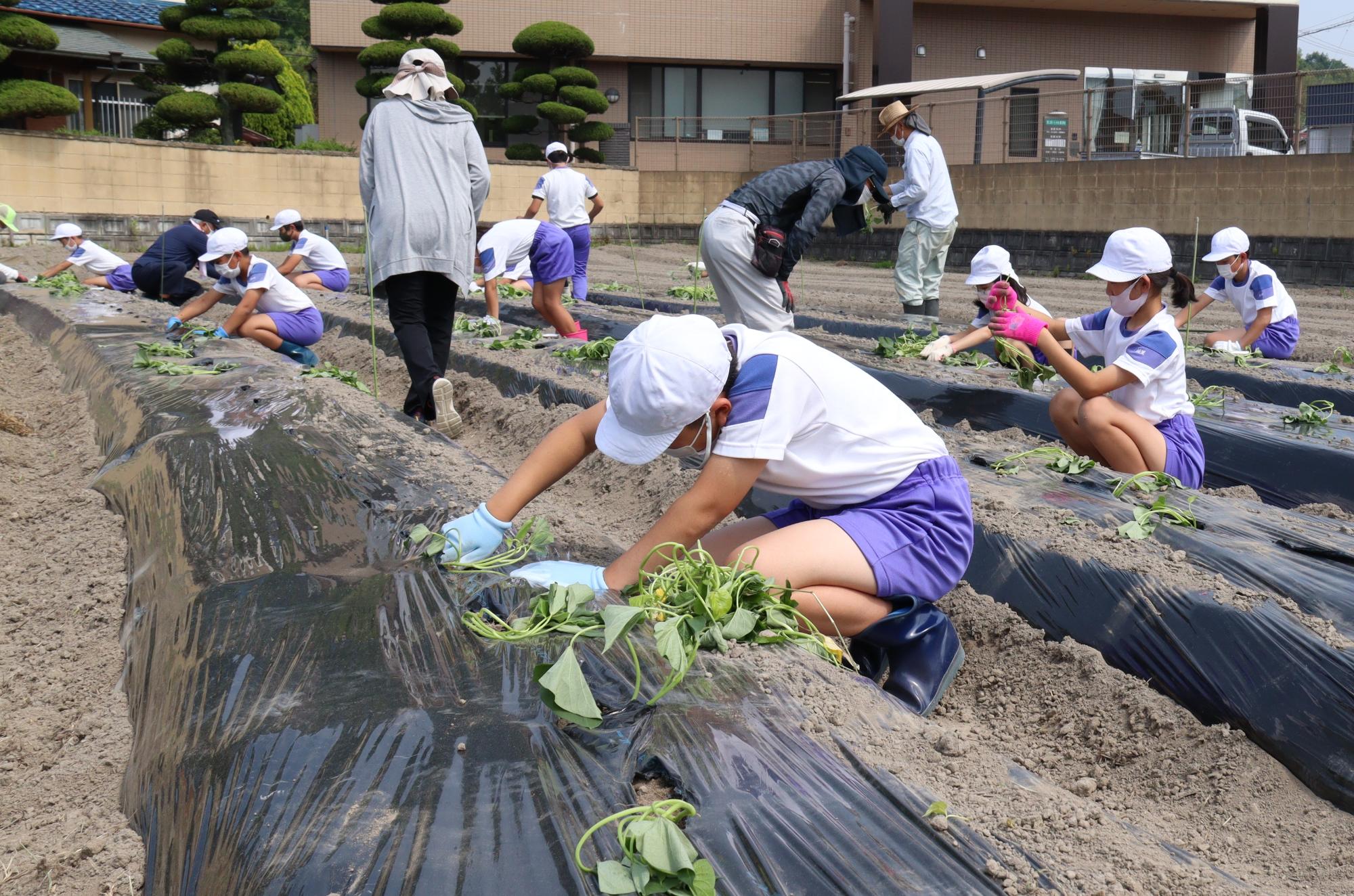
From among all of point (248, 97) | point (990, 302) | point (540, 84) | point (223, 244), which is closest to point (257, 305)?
point (223, 244)

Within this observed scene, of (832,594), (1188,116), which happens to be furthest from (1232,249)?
(1188,116)

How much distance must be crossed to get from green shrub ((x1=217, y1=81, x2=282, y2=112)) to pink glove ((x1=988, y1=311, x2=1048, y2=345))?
1620cm

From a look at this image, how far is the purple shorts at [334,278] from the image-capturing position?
1064 centimetres

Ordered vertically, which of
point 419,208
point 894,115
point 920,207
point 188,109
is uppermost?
point 188,109

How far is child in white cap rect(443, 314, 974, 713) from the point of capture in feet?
8.04

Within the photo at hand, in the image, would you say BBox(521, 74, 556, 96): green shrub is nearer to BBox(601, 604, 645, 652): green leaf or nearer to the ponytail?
the ponytail

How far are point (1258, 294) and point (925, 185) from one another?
238 centimetres

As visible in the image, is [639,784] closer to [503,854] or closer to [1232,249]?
[503,854]

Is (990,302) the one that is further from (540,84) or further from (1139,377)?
(540,84)

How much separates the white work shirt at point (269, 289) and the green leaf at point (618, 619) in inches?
220

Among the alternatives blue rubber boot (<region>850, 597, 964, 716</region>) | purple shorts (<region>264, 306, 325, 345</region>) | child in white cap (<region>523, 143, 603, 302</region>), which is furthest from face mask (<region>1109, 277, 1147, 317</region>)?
child in white cap (<region>523, 143, 603, 302</region>)

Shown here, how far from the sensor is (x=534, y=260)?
26.5ft

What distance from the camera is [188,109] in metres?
18.2

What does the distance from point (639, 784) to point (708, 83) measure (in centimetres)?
2350
